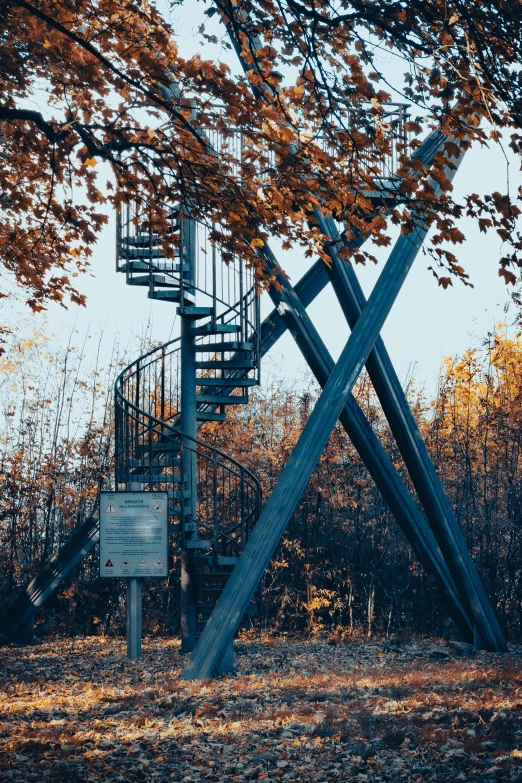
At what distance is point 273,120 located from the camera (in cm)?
714

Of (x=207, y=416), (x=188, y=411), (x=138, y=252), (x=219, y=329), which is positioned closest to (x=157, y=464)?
(x=188, y=411)

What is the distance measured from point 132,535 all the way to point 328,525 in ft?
18.8

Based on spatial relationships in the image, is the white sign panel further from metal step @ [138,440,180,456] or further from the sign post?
metal step @ [138,440,180,456]

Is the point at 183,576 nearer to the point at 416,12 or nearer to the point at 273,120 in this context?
the point at 273,120

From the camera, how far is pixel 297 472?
1066cm

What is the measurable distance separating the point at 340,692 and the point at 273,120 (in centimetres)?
558

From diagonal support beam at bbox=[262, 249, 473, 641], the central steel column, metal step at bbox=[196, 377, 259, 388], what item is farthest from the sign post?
diagonal support beam at bbox=[262, 249, 473, 641]

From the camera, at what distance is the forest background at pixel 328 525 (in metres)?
15.3

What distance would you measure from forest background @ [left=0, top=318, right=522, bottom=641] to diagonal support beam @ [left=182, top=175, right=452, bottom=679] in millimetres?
4629

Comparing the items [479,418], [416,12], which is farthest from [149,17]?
[479,418]

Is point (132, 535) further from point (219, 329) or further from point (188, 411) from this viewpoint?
point (219, 329)

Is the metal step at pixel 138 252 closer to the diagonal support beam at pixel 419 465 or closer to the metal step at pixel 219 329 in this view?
the metal step at pixel 219 329

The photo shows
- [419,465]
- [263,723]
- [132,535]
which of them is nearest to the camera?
[263,723]

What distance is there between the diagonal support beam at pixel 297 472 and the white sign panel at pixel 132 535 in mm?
1147
